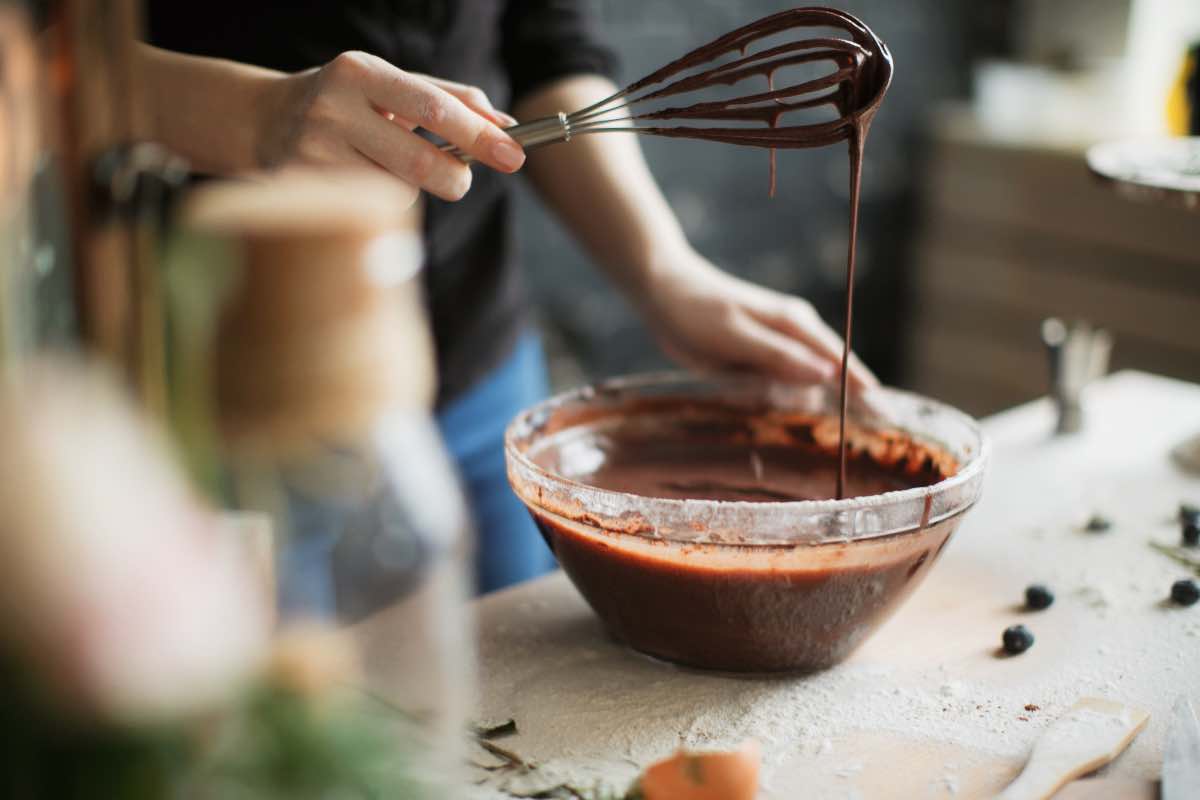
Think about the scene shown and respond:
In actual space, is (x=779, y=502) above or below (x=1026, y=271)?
above

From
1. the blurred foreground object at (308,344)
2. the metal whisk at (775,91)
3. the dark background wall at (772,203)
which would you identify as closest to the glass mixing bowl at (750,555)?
the metal whisk at (775,91)

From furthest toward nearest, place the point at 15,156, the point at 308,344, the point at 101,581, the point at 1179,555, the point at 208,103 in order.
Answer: the point at 308,344
the point at 1179,555
the point at 208,103
the point at 15,156
the point at 101,581

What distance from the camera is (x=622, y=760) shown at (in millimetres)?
738

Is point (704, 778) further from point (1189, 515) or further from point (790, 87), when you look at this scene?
point (1189, 515)

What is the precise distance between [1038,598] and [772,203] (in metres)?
2.16

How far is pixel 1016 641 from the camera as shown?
867 mm

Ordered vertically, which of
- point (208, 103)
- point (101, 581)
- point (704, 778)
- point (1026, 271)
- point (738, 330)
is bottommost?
point (1026, 271)

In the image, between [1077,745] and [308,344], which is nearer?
[1077,745]

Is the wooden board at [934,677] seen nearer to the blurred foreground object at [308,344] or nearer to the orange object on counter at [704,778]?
the orange object on counter at [704,778]

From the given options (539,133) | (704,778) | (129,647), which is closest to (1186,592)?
(704,778)

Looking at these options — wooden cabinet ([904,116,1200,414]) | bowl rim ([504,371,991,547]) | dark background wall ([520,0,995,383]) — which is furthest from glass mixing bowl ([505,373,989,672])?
wooden cabinet ([904,116,1200,414])

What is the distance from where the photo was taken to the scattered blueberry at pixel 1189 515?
1.08 m

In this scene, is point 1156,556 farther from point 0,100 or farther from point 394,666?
point 0,100

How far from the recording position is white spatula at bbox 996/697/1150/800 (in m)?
0.69
